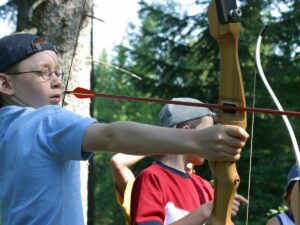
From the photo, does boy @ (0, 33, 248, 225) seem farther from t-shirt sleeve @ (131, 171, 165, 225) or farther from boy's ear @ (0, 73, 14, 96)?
t-shirt sleeve @ (131, 171, 165, 225)

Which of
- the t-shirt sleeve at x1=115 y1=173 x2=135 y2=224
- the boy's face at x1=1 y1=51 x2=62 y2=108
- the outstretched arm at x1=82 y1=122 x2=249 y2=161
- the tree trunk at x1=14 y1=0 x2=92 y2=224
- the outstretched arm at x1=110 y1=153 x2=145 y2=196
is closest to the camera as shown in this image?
the outstretched arm at x1=82 y1=122 x2=249 y2=161

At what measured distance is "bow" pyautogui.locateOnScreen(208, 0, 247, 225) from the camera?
2.20m

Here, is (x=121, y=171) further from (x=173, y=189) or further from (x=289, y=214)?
(x=289, y=214)

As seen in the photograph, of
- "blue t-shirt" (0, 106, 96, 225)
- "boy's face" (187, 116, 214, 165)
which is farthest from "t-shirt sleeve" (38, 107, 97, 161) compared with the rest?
"boy's face" (187, 116, 214, 165)

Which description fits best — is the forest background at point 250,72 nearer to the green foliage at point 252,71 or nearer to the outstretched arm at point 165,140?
the green foliage at point 252,71

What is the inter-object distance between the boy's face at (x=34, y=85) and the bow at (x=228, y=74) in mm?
642

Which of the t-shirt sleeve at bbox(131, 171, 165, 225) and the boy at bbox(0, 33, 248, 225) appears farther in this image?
the t-shirt sleeve at bbox(131, 171, 165, 225)

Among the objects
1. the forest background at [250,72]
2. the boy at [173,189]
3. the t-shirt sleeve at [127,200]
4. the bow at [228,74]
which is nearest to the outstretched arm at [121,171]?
the t-shirt sleeve at [127,200]

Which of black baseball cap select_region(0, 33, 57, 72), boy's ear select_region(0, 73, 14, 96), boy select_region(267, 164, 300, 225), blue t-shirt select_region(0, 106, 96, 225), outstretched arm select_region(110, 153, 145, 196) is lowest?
boy select_region(267, 164, 300, 225)

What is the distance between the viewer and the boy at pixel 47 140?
2068 mm

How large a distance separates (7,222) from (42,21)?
2946mm

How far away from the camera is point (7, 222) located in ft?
8.24

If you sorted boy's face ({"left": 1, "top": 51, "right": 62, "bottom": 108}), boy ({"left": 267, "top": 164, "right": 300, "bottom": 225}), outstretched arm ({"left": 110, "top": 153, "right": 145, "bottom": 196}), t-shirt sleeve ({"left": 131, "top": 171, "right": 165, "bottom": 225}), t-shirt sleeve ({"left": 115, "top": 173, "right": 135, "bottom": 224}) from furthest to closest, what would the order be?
1. boy ({"left": 267, "top": 164, "right": 300, "bottom": 225})
2. outstretched arm ({"left": 110, "top": 153, "right": 145, "bottom": 196})
3. t-shirt sleeve ({"left": 115, "top": 173, "right": 135, "bottom": 224})
4. t-shirt sleeve ({"left": 131, "top": 171, "right": 165, "bottom": 225})
5. boy's face ({"left": 1, "top": 51, "right": 62, "bottom": 108})

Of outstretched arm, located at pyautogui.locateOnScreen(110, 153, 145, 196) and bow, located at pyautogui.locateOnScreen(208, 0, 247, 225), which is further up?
bow, located at pyautogui.locateOnScreen(208, 0, 247, 225)
